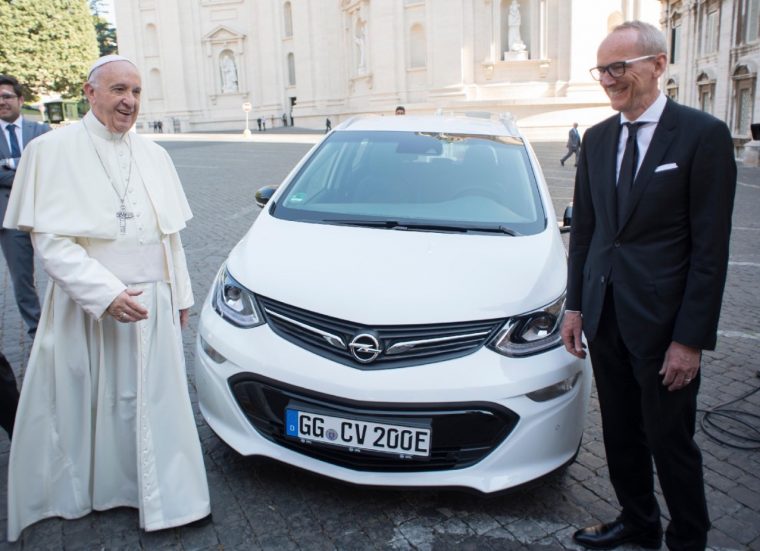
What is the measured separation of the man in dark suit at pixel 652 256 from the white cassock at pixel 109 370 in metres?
1.72

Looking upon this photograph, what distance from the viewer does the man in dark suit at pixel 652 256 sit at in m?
2.25

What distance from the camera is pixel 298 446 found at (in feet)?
9.92

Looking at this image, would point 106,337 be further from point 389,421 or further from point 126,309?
point 389,421

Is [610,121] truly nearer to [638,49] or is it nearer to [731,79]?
[638,49]

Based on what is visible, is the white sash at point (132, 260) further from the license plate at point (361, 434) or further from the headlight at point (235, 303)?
the license plate at point (361, 434)

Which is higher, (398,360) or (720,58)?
(720,58)

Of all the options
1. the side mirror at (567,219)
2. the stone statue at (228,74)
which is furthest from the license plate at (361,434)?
the stone statue at (228,74)

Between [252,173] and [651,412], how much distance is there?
55.6ft

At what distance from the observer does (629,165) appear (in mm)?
2414

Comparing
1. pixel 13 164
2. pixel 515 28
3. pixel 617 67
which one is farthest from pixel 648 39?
pixel 515 28

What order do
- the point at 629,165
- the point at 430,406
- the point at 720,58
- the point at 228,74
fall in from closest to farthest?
1. the point at 629,165
2. the point at 430,406
3. the point at 720,58
4. the point at 228,74

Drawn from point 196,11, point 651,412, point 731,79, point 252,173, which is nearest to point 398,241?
point 651,412

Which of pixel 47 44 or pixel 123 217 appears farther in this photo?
pixel 47 44

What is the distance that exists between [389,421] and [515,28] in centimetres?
3428
